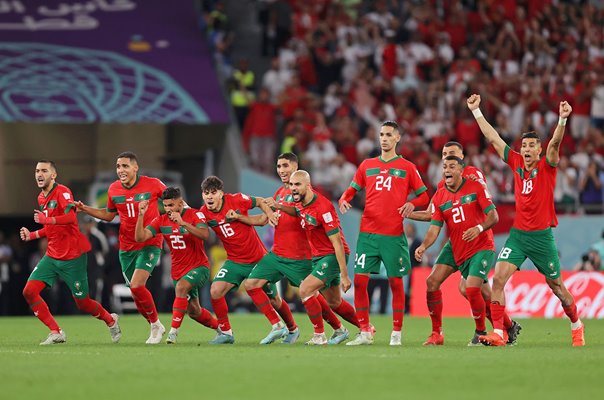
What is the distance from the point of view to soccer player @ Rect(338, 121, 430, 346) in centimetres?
1534

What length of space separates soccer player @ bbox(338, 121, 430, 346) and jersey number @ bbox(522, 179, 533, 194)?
3.99 ft

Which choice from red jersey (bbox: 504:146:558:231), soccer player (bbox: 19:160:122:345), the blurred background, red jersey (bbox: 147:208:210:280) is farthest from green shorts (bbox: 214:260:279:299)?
the blurred background

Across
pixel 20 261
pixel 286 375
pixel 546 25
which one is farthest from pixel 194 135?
pixel 286 375

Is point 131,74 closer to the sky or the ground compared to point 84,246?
closer to the sky

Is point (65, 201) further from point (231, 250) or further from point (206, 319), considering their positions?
point (206, 319)

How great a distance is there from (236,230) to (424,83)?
52.9 feet

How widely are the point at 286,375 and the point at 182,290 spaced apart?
15.9 feet

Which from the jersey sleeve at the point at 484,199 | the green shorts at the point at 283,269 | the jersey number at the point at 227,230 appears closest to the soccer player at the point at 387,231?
the jersey sleeve at the point at 484,199

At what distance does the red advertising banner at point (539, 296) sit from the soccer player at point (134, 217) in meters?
10.2

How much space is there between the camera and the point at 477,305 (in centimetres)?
1544

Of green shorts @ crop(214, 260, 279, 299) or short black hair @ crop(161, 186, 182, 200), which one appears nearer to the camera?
short black hair @ crop(161, 186, 182, 200)

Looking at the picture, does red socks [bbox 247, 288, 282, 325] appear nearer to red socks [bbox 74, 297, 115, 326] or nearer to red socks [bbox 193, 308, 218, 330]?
red socks [bbox 193, 308, 218, 330]

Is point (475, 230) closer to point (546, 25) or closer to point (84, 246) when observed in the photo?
point (84, 246)

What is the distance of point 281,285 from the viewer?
27859 mm
